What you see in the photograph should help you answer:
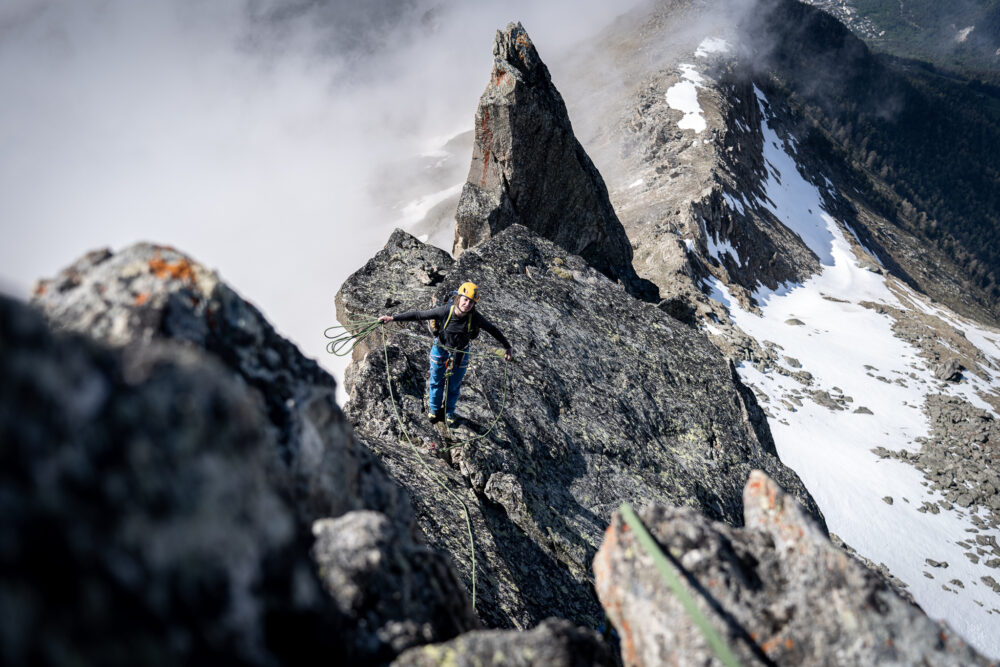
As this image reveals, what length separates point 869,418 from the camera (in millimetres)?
38469

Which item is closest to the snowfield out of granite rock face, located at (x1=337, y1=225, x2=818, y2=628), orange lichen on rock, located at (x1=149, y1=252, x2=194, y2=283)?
granite rock face, located at (x1=337, y1=225, x2=818, y2=628)

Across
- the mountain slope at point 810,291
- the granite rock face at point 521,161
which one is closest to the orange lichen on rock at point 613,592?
the granite rock face at point 521,161

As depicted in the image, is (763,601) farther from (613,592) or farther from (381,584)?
(381,584)

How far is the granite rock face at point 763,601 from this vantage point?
3.90 meters

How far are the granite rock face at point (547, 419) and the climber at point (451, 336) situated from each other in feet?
2.53

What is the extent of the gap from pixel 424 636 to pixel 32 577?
8.73 feet

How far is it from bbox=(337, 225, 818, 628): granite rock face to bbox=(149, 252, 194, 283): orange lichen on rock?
5062 mm

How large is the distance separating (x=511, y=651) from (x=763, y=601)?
84.2 inches

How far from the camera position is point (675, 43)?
297 ft

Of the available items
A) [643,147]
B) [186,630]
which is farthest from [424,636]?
[643,147]

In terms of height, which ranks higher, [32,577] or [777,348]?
[32,577]

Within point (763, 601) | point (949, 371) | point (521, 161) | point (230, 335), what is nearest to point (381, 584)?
point (230, 335)

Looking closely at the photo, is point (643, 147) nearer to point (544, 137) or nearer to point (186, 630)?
point (544, 137)

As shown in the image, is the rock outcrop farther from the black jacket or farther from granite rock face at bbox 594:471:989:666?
the black jacket
